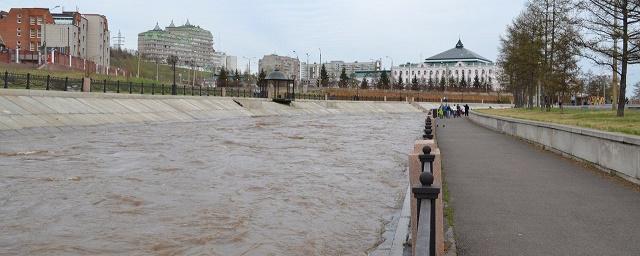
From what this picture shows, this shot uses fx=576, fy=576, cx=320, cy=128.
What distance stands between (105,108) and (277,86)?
4272cm

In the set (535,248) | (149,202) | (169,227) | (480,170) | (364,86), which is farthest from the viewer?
(364,86)

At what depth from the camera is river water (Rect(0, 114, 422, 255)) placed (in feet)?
25.8

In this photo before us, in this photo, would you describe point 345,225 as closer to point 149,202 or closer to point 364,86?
point 149,202

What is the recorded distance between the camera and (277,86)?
7894cm

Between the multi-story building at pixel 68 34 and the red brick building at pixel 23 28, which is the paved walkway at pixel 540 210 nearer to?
the multi-story building at pixel 68 34

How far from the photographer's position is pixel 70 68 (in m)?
91.0

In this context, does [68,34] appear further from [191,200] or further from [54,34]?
[191,200]

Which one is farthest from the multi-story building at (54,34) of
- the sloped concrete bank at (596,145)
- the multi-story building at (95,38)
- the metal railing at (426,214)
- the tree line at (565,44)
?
the metal railing at (426,214)

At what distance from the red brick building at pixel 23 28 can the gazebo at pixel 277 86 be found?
190 feet

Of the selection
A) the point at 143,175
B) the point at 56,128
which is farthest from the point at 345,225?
the point at 56,128

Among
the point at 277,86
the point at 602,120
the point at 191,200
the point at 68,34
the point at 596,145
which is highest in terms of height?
the point at 68,34

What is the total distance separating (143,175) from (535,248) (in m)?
10.3

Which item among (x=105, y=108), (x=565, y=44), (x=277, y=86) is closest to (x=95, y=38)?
(x=277, y=86)

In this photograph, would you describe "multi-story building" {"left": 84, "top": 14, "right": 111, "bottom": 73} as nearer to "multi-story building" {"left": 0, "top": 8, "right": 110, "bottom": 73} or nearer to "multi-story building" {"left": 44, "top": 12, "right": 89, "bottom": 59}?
"multi-story building" {"left": 0, "top": 8, "right": 110, "bottom": 73}
